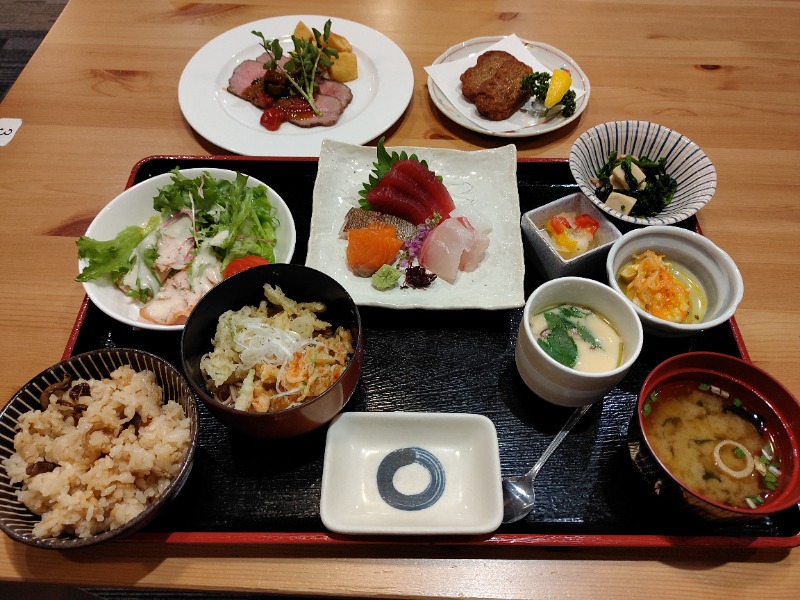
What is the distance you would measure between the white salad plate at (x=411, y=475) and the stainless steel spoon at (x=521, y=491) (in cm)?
7

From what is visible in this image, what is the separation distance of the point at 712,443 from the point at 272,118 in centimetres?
199

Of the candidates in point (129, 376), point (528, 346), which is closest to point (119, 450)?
point (129, 376)

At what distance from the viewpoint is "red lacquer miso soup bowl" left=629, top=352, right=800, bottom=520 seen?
4.10 feet

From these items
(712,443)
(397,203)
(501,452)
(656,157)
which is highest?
(656,157)

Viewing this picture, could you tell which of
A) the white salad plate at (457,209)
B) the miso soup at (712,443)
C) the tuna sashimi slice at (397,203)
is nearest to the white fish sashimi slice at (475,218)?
the white salad plate at (457,209)

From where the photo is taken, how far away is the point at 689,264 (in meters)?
1.72

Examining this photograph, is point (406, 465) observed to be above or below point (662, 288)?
below

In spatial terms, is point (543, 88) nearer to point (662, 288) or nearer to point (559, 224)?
point (559, 224)

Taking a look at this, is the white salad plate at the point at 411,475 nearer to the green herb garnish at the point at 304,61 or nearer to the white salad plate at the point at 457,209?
the white salad plate at the point at 457,209

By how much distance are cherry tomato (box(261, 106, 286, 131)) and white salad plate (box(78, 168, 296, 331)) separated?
0.41 meters

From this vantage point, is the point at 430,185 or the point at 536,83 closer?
the point at 430,185

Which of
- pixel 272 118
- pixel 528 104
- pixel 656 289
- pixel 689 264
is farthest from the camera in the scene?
pixel 528 104

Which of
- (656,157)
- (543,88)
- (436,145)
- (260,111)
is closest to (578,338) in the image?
(656,157)

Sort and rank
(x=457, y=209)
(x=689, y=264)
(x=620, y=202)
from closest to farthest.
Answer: (x=689, y=264), (x=620, y=202), (x=457, y=209)
